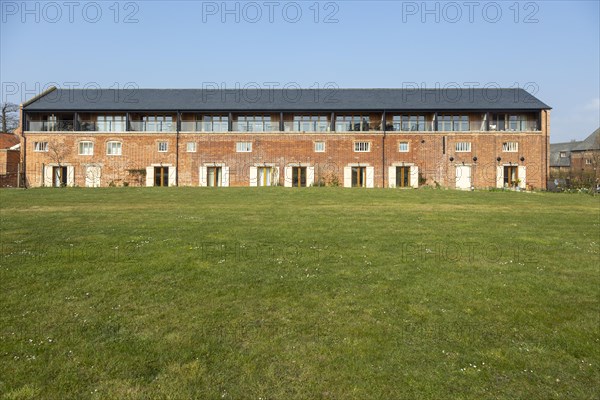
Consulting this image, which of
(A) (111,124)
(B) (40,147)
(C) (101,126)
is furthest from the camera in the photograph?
(C) (101,126)

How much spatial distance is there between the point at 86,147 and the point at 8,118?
132ft

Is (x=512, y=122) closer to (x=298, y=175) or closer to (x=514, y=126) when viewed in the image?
(x=514, y=126)

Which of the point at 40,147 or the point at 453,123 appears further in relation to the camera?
the point at 40,147

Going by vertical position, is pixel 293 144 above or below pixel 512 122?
below

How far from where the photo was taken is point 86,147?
39625 mm

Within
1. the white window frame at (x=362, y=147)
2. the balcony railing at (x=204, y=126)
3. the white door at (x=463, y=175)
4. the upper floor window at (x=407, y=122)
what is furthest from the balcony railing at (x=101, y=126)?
the white door at (x=463, y=175)

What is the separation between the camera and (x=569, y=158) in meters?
77.9

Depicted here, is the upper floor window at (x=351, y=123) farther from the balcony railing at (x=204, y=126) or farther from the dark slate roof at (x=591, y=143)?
the dark slate roof at (x=591, y=143)

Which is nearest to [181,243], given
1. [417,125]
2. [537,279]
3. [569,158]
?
[537,279]

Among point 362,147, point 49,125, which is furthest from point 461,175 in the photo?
point 49,125

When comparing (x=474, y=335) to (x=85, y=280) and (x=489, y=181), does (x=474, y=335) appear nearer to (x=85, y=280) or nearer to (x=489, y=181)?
(x=85, y=280)

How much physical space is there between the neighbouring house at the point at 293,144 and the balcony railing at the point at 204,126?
94 mm

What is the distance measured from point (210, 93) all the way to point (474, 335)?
41.4 m

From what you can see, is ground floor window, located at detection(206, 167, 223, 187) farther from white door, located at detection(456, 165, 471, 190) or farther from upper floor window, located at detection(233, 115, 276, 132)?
white door, located at detection(456, 165, 471, 190)
